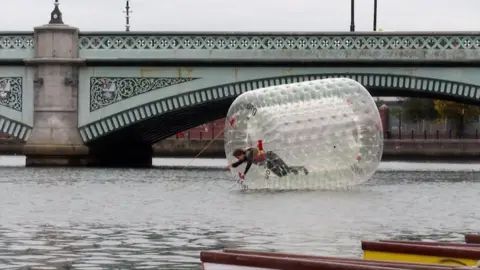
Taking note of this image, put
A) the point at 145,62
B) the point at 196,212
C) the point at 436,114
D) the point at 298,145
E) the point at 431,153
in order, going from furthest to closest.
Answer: the point at 436,114 < the point at 431,153 < the point at 145,62 < the point at 298,145 < the point at 196,212

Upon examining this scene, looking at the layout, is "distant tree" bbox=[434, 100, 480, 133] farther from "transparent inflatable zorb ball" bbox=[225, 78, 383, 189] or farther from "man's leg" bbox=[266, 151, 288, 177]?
"man's leg" bbox=[266, 151, 288, 177]

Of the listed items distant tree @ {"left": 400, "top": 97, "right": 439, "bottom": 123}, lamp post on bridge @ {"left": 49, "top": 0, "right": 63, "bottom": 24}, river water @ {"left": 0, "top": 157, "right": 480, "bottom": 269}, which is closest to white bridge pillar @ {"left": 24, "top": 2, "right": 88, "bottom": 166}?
lamp post on bridge @ {"left": 49, "top": 0, "right": 63, "bottom": 24}

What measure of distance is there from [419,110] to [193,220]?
9302 cm

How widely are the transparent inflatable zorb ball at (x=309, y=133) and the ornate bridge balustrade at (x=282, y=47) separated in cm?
1610

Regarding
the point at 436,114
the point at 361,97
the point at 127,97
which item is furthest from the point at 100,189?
the point at 436,114

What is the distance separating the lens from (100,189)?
95.2 ft

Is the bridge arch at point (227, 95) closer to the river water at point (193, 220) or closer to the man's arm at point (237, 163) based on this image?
the river water at point (193, 220)

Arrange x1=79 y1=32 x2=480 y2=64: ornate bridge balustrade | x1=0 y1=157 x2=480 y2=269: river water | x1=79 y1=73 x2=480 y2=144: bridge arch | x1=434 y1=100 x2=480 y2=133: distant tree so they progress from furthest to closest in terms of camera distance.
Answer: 1. x1=434 y1=100 x2=480 y2=133: distant tree
2. x1=79 y1=73 x2=480 y2=144: bridge arch
3. x1=79 y1=32 x2=480 y2=64: ornate bridge balustrade
4. x1=0 y1=157 x2=480 y2=269: river water

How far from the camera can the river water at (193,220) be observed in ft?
47.4

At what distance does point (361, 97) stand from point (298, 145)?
1.47 m

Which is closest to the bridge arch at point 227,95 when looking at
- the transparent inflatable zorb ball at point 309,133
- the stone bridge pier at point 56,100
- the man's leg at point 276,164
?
the stone bridge pier at point 56,100

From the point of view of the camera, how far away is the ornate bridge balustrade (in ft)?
142

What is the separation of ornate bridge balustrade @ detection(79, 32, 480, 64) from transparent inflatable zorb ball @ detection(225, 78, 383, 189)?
52.8ft

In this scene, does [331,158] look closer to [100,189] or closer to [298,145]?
[298,145]
